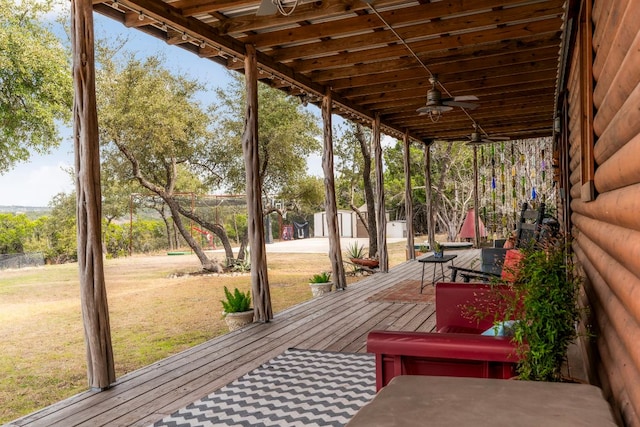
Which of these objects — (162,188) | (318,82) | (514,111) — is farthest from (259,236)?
(162,188)

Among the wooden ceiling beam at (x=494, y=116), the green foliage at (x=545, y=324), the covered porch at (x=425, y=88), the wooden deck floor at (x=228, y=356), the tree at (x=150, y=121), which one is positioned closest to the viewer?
the covered porch at (x=425, y=88)

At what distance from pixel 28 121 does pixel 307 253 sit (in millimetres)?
10707

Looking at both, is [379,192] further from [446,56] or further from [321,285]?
[446,56]

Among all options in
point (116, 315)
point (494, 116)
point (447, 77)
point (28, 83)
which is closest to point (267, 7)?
point (447, 77)

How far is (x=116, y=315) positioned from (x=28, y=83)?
5547 mm

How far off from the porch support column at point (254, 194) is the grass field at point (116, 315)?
3591 mm

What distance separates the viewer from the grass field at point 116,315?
8406mm

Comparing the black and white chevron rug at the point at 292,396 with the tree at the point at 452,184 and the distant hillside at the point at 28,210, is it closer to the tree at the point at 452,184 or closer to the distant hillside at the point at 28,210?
the distant hillside at the point at 28,210

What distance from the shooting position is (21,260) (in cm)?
1430

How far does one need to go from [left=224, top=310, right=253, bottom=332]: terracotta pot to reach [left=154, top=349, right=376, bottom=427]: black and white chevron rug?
1421mm

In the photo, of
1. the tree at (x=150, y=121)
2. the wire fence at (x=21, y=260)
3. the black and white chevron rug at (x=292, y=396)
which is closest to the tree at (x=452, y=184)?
the tree at (x=150, y=121)

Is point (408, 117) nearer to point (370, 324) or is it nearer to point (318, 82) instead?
point (318, 82)

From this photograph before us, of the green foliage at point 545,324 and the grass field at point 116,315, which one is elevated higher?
the green foliage at point 545,324

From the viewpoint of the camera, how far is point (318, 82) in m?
7.41
